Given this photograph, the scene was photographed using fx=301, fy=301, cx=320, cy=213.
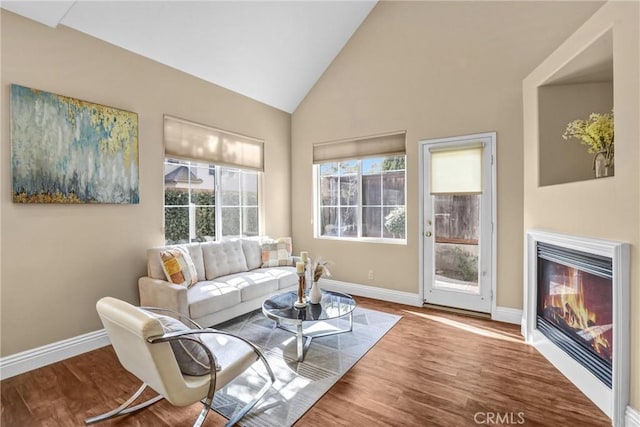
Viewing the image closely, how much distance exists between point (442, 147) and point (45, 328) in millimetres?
4630

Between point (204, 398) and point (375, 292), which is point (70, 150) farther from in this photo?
point (375, 292)

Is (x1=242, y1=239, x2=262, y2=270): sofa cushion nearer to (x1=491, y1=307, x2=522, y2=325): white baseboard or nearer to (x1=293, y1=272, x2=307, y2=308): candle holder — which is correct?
(x1=293, y1=272, x2=307, y2=308): candle holder

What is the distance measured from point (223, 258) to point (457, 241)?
9.90ft

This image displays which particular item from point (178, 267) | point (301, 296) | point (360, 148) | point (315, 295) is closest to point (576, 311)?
point (315, 295)

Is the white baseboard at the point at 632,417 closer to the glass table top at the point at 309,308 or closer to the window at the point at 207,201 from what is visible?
the glass table top at the point at 309,308

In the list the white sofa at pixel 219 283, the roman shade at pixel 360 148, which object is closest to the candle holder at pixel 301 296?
the white sofa at pixel 219 283

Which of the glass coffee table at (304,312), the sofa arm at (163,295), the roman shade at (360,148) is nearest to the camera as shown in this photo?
the glass coffee table at (304,312)

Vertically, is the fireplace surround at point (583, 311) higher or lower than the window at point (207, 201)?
lower

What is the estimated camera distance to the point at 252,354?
200 cm

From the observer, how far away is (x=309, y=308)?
2.88 metres

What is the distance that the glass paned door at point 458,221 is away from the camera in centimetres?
370

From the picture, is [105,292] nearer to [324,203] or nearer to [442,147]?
[324,203]

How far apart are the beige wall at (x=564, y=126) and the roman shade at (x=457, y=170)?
2.64ft

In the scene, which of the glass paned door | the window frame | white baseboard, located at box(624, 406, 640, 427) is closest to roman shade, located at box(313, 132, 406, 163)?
the window frame
